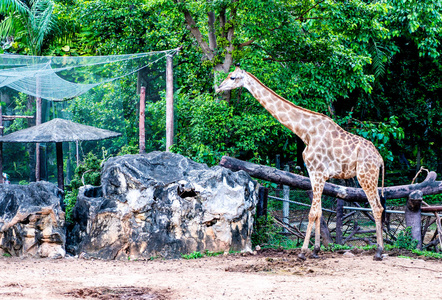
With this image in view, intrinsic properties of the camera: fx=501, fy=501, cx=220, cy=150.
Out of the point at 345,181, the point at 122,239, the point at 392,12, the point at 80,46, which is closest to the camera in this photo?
the point at 122,239

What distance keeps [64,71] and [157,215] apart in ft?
14.5

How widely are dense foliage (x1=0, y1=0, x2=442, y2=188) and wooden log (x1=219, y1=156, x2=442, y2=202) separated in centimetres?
177

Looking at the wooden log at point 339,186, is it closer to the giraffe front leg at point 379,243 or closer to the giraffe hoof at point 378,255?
the giraffe front leg at point 379,243

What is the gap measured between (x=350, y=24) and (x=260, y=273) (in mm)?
6286

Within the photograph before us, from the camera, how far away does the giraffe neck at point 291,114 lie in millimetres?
8047

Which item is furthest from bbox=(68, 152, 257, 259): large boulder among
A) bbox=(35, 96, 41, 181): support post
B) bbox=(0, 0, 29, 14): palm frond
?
bbox=(0, 0, 29, 14): palm frond

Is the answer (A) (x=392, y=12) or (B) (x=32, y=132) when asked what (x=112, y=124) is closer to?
(B) (x=32, y=132)

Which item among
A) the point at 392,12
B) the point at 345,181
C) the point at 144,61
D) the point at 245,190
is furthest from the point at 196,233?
the point at 392,12

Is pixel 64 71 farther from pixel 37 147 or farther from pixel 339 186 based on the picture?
pixel 339 186

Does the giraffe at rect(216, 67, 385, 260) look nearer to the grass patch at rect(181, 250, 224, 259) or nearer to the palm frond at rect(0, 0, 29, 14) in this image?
the grass patch at rect(181, 250, 224, 259)

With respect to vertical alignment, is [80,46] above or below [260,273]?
above

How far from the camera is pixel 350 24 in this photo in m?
10.8

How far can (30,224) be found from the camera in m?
7.78

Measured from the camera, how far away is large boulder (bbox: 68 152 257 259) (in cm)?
784
